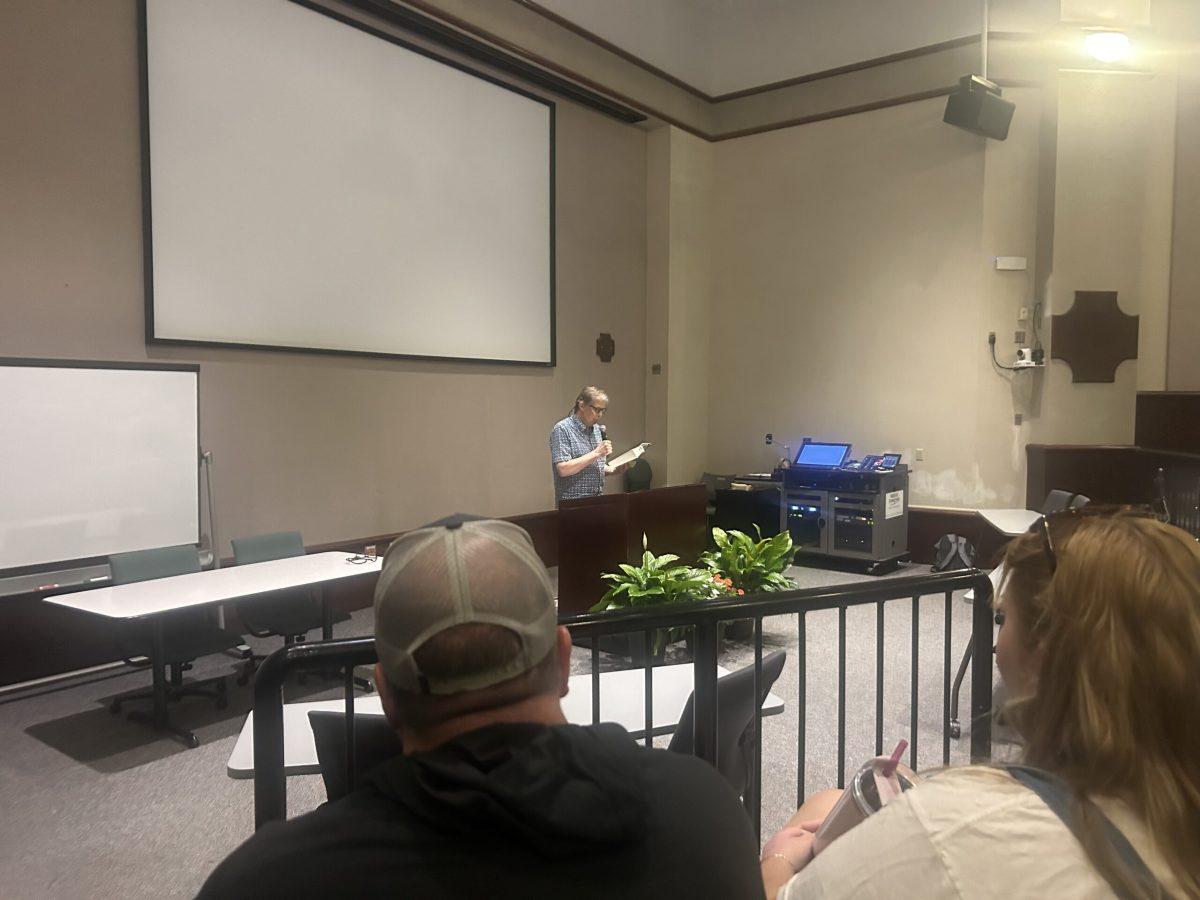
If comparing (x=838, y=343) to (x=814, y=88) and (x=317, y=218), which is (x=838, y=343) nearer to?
(x=814, y=88)

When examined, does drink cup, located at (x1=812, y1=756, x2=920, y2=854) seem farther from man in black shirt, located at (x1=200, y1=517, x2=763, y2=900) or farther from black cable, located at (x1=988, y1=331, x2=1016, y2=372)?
black cable, located at (x1=988, y1=331, x2=1016, y2=372)

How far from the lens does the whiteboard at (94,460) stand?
3.99m

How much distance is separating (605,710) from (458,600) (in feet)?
5.02

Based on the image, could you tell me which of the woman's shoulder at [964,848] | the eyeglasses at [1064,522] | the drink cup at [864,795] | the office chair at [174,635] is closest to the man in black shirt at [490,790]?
the woman's shoulder at [964,848]

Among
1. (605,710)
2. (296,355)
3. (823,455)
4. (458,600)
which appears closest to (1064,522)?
(458,600)

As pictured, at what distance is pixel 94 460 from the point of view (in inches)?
168

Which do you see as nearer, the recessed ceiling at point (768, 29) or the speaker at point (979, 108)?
the speaker at point (979, 108)

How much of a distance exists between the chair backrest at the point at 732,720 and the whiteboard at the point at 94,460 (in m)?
3.79

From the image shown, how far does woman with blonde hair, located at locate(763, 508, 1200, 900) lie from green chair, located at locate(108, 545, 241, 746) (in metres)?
3.66

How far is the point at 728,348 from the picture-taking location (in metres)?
8.76

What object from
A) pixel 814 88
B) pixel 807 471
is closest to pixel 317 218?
pixel 807 471

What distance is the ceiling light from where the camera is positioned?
603 cm

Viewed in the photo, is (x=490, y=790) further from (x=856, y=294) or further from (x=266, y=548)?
(x=856, y=294)

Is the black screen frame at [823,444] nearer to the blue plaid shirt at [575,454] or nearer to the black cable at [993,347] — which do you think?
the black cable at [993,347]
